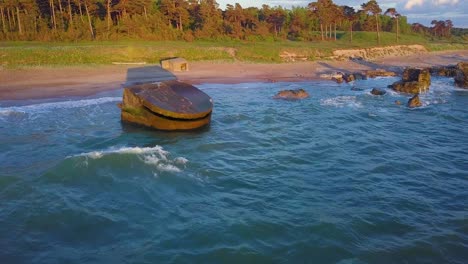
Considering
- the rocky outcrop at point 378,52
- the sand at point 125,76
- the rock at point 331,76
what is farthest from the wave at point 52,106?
the rocky outcrop at point 378,52

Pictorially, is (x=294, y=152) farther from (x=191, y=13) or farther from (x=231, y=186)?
(x=191, y=13)

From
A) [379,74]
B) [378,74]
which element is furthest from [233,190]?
[379,74]

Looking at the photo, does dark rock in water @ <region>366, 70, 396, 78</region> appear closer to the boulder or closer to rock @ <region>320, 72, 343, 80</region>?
the boulder

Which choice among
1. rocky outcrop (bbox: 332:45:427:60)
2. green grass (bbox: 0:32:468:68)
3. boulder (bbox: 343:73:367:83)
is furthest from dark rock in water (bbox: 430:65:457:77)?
green grass (bbox: 0:32:468:68)

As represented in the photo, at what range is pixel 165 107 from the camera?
47.9ft

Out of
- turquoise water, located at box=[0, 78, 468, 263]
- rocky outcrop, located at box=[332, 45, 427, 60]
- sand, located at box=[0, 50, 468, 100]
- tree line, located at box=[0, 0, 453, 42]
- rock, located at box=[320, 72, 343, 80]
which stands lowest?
turquoise water, located at box=[0, 78, 468, 263]

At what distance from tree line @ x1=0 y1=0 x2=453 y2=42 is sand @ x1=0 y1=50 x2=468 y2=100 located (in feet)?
49.2

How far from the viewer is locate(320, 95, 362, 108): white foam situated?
71.7 ft

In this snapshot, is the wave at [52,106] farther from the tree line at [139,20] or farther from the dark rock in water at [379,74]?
the tree line at [139,20]

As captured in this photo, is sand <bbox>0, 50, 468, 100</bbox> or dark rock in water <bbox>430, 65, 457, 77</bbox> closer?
sand <bbox>0, 50, 468, 100</bbox>

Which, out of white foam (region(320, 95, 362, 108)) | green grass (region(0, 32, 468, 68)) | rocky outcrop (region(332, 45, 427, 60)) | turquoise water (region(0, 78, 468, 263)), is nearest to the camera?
turquoise water (region(0, 78, 468, 263))

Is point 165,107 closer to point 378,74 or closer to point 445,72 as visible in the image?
point 378,74

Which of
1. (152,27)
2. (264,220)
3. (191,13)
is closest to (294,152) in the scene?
(264,220)

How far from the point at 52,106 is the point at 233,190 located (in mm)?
13049
